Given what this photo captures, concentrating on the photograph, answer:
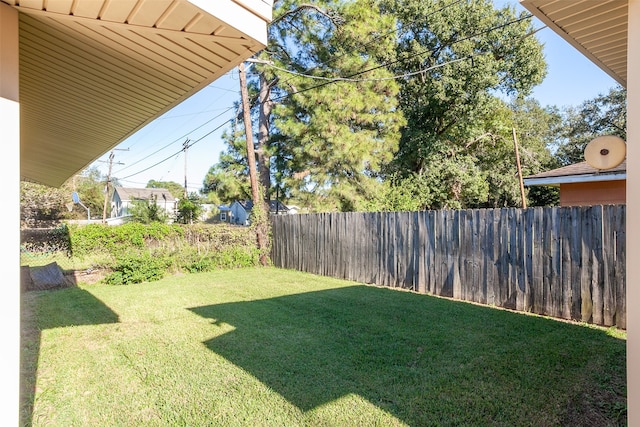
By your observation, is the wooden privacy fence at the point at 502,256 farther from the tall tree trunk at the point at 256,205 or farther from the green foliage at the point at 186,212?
the green foliage at the point at 186,212

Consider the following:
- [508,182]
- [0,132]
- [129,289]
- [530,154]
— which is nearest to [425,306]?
[0,132]

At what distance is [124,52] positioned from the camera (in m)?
2.21

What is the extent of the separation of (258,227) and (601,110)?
1958cm

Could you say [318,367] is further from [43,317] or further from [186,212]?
[186,212]

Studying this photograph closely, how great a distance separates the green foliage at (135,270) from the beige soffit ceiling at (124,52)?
5473mm

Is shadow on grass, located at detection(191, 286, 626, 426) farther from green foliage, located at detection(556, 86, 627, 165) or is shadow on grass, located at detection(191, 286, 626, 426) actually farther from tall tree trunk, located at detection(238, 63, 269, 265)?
green foliage, located at detection(556, 86, 627, 165)

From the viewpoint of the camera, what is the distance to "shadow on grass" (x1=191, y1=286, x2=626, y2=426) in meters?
2.65

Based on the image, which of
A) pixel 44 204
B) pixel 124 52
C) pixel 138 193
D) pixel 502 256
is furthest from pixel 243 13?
pixel 138 193

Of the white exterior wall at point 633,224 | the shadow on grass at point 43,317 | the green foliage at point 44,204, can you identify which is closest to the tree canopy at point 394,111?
the shadow on grass at point 43,317

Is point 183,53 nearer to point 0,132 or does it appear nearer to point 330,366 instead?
point 0,132

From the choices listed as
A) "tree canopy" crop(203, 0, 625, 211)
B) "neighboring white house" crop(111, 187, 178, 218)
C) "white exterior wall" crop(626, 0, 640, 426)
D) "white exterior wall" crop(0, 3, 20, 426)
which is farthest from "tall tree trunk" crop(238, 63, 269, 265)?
"neighboring white house" crop(111, 187, 178, 218)

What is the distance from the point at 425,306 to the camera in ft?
18.8

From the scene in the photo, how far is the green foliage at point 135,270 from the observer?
8.66 m

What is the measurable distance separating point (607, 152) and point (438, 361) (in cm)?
224
